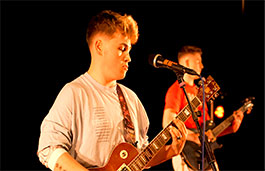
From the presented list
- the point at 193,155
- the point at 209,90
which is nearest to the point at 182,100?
the point at 193,155

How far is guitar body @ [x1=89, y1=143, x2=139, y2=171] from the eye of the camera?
1872 millimetres

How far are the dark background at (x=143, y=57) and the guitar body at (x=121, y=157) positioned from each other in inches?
82.7

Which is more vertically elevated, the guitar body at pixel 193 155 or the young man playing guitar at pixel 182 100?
the young man playing guitar at pixel 182 100

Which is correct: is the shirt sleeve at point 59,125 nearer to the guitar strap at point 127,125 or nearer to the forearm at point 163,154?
the guitar strap at point 127,125

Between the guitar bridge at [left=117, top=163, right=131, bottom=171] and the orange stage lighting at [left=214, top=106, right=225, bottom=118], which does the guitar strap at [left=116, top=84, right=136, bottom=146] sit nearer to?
the guitar bridge at [left=117, top=163, right=131, bottom=171]

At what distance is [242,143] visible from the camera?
5738 mm

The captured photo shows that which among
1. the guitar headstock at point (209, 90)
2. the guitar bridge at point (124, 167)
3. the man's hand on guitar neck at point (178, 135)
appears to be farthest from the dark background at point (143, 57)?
the guitar bridge at point (124, 167)

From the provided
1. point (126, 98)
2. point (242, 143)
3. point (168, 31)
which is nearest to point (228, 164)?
point (242, 143)

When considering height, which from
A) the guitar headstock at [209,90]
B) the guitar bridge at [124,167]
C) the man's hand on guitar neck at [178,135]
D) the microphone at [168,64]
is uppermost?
the microphone at [168,64]

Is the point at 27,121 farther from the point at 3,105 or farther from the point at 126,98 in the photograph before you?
the point at 126,98

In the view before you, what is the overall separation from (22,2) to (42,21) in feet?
1.05

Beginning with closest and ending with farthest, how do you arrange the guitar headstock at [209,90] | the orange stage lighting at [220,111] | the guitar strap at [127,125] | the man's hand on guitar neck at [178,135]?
the guitar strap at [127,125]
the man's hand on guitar neck at [178,135]
the guitar headstock at [209,90]
the orange stage lighting at [220,111]

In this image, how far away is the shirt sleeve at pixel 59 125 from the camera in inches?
68.9

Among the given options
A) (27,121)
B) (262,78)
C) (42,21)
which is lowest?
(27,121)
